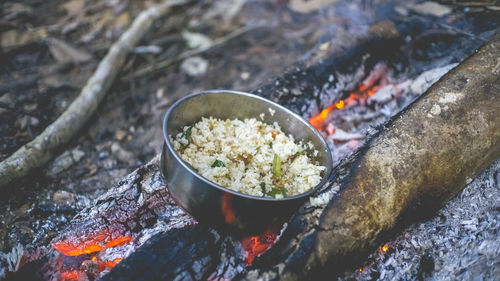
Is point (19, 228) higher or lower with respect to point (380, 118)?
higher

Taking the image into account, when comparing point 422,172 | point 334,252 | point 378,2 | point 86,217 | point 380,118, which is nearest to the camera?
point 334,252

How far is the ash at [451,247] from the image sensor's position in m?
2.31

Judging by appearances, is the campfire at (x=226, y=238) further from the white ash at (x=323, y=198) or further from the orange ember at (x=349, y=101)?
the orange ember at (x=349, y=101)

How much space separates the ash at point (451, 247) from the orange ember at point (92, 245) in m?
1.64

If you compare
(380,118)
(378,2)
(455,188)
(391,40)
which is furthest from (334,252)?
(378,2)

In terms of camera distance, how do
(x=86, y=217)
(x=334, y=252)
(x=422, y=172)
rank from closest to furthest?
(x=334, y=252), (x=422, y=172), (x=86, y=217)

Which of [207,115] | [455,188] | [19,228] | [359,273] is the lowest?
[359,273]

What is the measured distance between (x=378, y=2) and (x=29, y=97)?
557 centimetres

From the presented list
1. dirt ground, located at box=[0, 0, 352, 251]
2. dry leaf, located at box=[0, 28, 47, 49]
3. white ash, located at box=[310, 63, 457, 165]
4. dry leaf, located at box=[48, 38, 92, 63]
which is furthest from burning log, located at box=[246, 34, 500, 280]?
dry leaf, located at box=[0, 28, 47, 49]

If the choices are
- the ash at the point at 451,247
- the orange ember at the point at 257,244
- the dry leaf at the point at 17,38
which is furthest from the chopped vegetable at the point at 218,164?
the dry leaf at the point at 17,38

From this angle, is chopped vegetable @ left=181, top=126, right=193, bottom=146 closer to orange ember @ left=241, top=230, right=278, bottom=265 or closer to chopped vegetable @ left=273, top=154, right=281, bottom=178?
chopped vegetable @ left=273, top=154, right=281, bottom=178

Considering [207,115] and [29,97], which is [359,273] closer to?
[207,115]

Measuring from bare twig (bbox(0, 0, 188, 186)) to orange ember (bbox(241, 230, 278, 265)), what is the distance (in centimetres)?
234

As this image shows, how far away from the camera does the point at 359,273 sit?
7.76 ft
